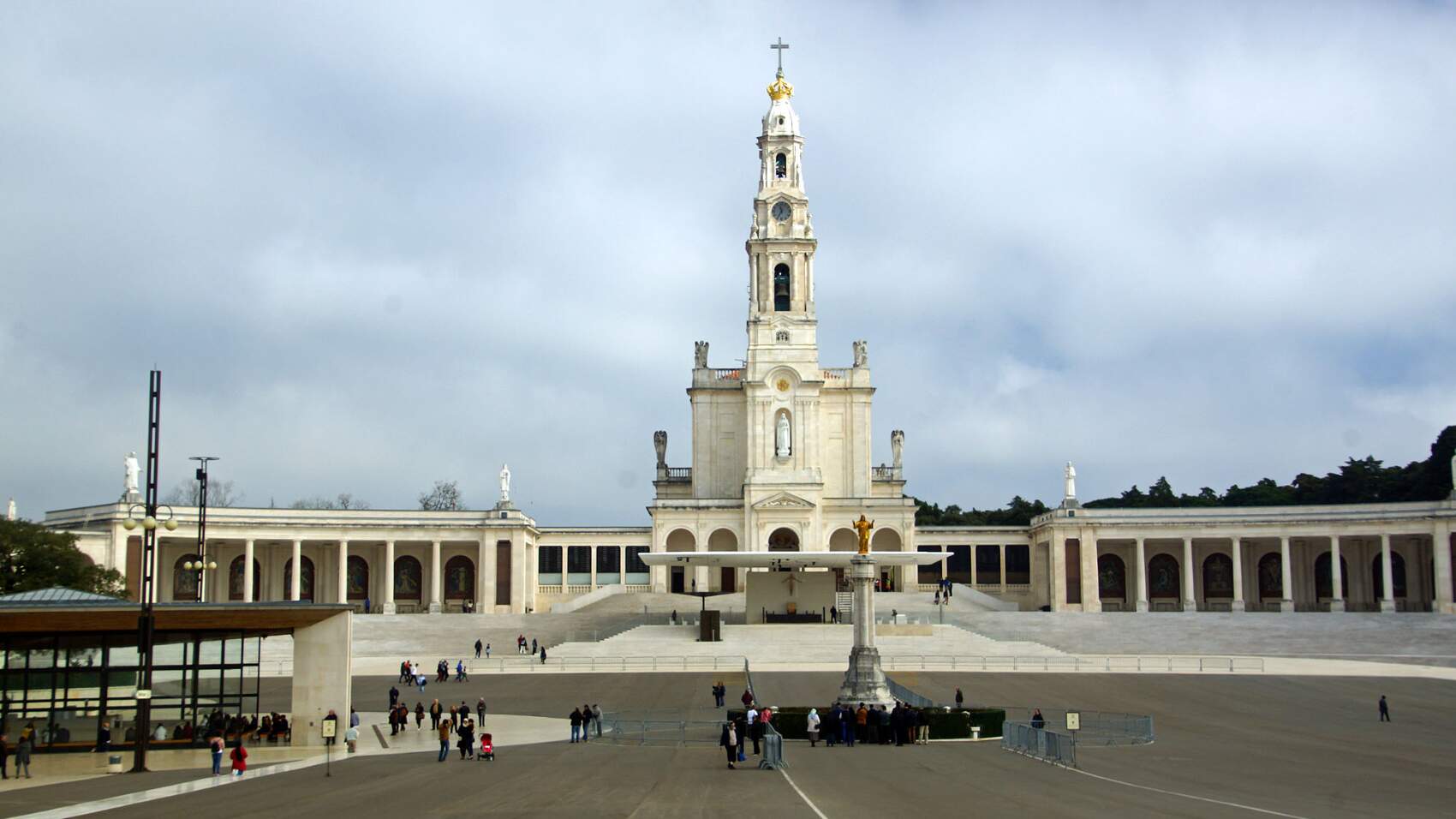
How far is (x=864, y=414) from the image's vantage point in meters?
97.9

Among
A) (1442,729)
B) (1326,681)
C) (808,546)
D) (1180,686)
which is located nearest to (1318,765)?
(1442,729)

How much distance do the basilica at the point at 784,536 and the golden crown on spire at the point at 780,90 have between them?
243mm

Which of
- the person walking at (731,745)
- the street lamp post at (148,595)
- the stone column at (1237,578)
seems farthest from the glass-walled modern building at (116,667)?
the stone column at (1237,578)

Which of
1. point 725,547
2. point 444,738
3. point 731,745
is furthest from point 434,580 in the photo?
point 731,745

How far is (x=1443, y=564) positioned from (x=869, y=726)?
2233 inches

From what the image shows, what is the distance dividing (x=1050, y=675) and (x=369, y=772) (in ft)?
106

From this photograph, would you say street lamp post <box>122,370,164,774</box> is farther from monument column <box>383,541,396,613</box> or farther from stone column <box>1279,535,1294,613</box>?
stone column <box>1279,535,1294,613</box>

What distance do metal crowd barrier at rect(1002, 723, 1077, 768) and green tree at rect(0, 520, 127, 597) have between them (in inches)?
1468

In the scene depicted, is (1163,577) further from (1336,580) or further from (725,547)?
(725,547)

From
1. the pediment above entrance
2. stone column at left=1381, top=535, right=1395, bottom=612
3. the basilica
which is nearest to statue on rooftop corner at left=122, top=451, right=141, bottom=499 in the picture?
the basilica

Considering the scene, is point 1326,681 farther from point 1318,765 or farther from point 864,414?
point 864,414

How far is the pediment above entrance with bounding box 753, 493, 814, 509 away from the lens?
92.2m

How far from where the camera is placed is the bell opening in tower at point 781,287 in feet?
321

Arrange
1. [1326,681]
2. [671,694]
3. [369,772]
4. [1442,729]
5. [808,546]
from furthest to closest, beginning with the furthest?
1. [808,546]
2. [1326,681]
3. [671,694]
4. [1442,729]
5. [369,772]
